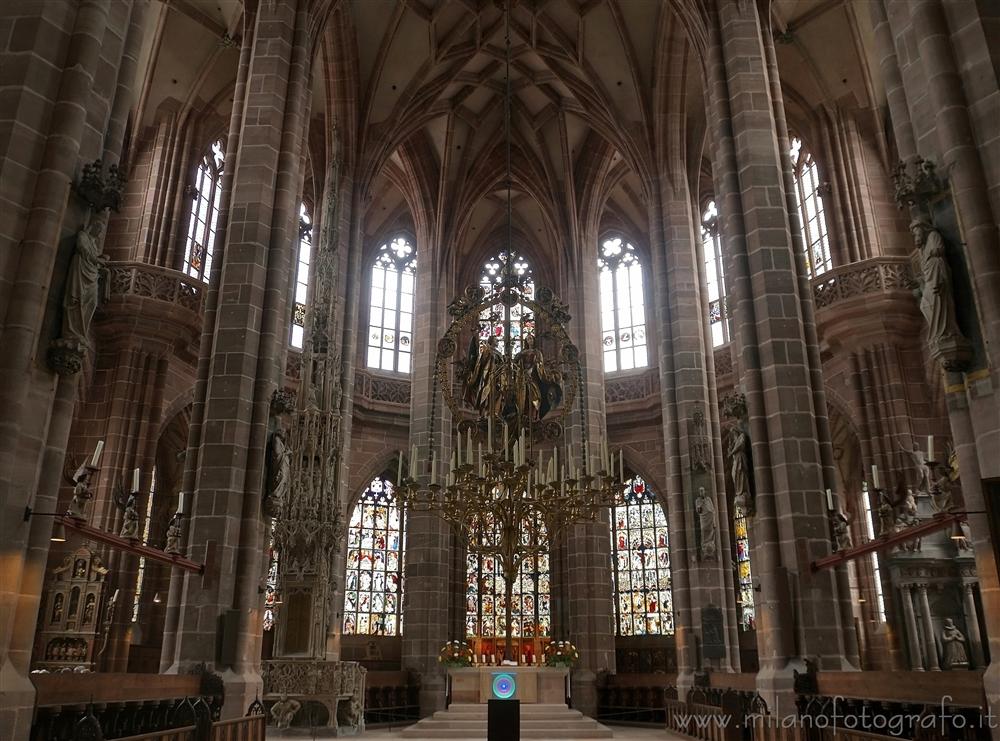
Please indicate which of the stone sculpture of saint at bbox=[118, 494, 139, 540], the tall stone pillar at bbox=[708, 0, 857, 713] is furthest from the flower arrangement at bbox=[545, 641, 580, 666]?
the stone sculpture of saint at bbox=[118, 494, 139, 540]

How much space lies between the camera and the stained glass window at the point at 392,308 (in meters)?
27.2

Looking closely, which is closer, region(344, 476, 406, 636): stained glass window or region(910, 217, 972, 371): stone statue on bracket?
region(910, 217, 972, 371): stone statue on bracket

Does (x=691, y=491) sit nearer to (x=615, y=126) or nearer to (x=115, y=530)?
(x=615, y=126)

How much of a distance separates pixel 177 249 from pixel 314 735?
37.6ft

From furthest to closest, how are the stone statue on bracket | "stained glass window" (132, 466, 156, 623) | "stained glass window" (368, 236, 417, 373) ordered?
"stained glass window" (368, 236, 417, 373), "stained glass window" (132, 466, 156, 623), the stone statue on bracket

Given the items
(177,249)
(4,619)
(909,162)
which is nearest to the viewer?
(4,619)

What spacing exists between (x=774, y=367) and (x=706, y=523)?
6.16 m

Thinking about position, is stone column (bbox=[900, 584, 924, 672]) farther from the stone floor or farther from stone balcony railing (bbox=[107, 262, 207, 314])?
stone balcony railing (bbox=[107, 262, 207, 314])

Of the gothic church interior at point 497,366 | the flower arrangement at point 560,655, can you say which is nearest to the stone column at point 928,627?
the gothic church interior at point 497,366

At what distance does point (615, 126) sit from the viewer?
22.3 m

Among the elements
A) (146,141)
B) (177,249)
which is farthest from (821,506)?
(146,141)

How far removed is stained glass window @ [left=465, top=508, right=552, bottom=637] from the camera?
24516mm

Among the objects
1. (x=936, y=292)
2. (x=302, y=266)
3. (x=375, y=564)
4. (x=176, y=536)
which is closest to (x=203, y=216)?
(x=302, y=266)

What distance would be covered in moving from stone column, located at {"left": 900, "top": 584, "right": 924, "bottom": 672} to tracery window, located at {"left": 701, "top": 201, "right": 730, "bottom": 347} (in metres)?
10.3
